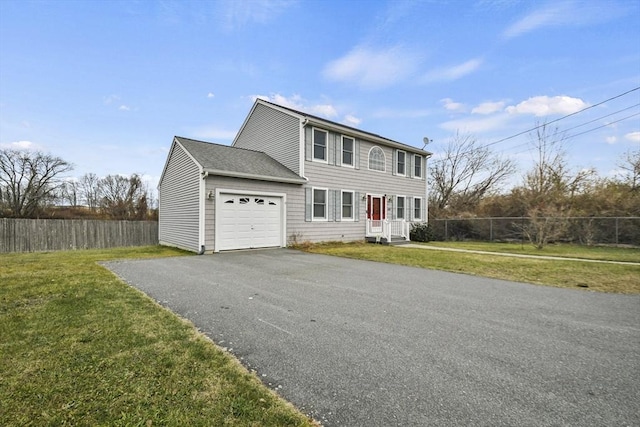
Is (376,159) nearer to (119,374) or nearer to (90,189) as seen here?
(119,374)

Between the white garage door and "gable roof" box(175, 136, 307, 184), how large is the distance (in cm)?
87

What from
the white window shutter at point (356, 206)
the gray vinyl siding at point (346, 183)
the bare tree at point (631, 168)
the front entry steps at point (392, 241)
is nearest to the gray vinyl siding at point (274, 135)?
the gray vinyl siding at point (346, 183)

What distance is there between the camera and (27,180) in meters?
21.1

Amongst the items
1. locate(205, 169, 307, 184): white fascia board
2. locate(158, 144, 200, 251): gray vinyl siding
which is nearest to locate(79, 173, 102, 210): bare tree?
locate(158, 144, 200, 251): gray vinyl siding

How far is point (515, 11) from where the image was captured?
1081 cm

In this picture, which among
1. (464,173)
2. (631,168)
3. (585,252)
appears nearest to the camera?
(585,252)

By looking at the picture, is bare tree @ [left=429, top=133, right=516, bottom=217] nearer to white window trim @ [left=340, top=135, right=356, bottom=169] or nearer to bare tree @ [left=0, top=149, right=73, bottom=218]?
white window trim @ [left=340, top=135, right=356, bottom=169]

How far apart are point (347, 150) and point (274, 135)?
3.66 metres

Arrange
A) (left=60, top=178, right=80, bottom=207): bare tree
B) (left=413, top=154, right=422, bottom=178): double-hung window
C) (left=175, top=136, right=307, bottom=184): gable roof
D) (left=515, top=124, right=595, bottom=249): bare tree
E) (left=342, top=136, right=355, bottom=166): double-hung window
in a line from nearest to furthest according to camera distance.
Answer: (left=175, top=136, right=307, bottom=184): gable roof, (left=515, top=124, right=595, bottom=249): bare tree, (left=342, top=136, right=355, bottom=166): double-hung window, (left=413, top=154, right=422, bottom=178): double-hung window, (left=60, top=178, right=80, bottom=207): bare tree

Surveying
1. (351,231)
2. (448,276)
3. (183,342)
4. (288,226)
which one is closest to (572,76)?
(351,231)

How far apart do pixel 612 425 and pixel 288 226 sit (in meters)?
11.3

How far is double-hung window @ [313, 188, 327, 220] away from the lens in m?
13.7

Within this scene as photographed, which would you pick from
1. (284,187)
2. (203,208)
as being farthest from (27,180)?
(284,187)

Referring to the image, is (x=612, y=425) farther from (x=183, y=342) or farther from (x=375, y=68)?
(x=375, y=68)
